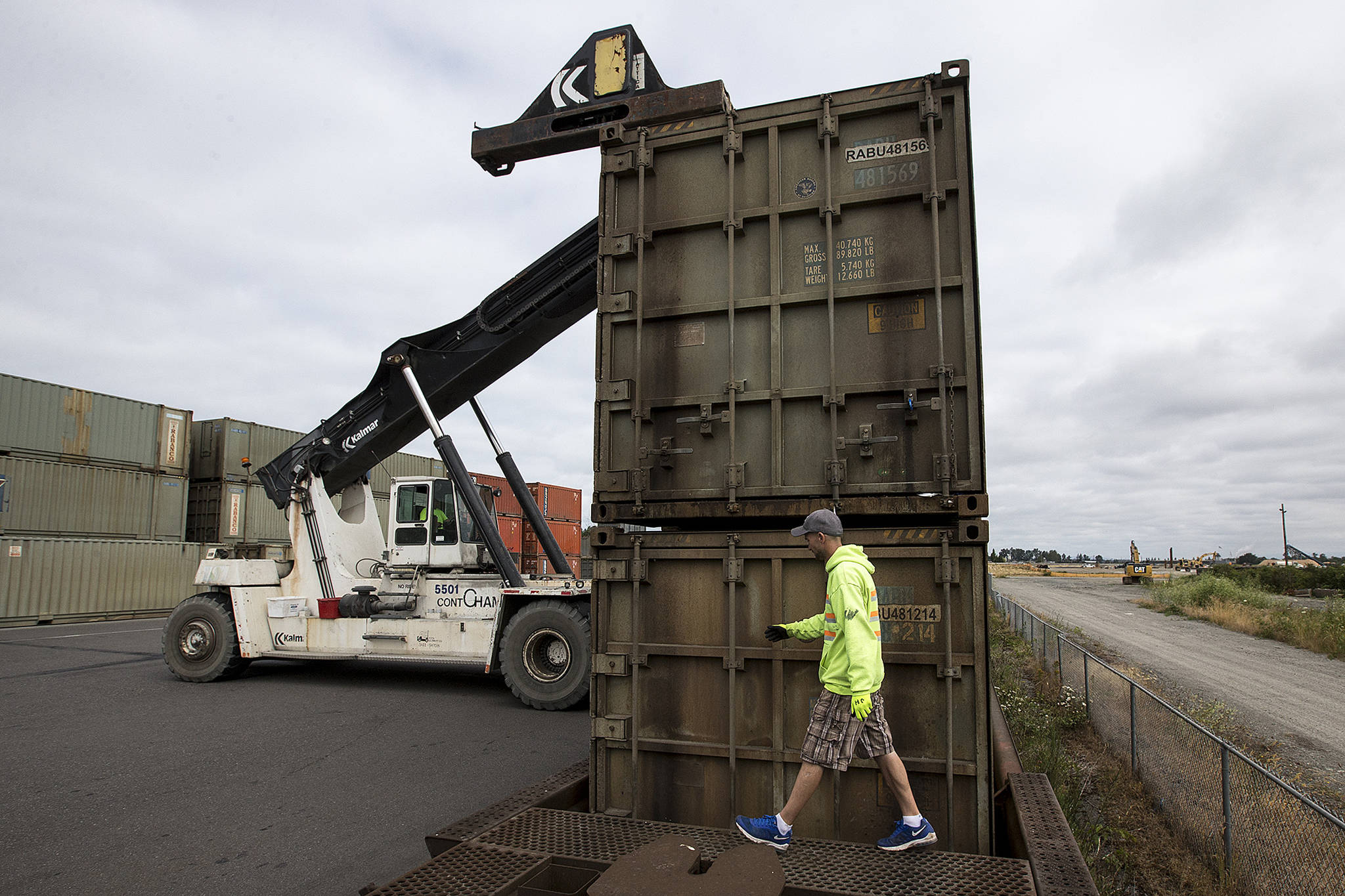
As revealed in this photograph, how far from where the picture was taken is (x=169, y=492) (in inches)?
948

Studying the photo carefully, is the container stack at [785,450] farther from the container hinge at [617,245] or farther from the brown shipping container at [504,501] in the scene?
the brown shipping container at [504,501]

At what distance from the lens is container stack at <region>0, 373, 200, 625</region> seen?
65.7ft

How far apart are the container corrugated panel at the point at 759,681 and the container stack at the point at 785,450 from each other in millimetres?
11

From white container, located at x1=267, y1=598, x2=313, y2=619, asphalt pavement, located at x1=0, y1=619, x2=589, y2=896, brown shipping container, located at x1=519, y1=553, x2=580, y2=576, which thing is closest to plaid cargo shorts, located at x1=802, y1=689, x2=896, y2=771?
asphalt pavement, located at x1=0, y1=619, x2=589, y2=896

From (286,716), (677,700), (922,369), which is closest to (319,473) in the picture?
(286,716)

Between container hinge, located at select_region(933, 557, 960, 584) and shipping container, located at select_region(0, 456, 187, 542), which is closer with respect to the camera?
container hinge, located at select_region(933, 557, 960, 584)

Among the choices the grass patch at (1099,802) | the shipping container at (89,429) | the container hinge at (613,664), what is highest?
the shipping container at (89,429)

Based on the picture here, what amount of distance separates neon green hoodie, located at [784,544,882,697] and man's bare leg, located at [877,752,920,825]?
36 cm

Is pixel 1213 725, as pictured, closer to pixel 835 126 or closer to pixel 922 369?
pixel 922 369

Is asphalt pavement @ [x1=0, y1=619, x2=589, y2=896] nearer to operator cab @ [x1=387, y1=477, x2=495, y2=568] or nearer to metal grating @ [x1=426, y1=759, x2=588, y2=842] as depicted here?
metal grating @ [x1=426, y1=759, x2=588, y2=842]

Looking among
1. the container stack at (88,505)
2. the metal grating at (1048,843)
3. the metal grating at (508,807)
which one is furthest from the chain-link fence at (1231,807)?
the container stack at (88,505)

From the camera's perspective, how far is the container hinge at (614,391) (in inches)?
189

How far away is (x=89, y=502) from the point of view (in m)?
21.8

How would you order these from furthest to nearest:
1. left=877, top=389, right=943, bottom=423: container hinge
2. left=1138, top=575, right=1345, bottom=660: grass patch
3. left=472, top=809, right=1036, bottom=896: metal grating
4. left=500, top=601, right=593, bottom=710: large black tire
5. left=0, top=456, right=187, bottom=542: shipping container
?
left=0, top=456, right=187, bottom=542: shipping container < left=1138, top=575, right=1345, bottom=660: grass patch < left=500, top=601, right=593, bottom=710: large black tire < left=877, top=389, right=943, bottom=423: container hinge < left=472, top=809, right=1036, bottom=896: metal grating
